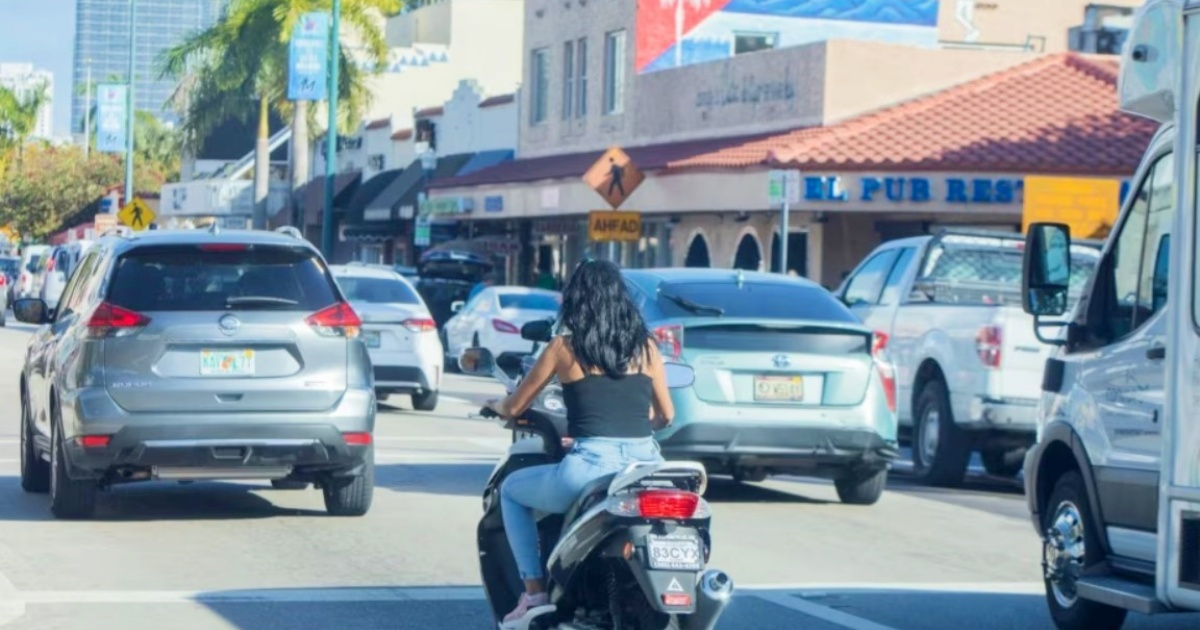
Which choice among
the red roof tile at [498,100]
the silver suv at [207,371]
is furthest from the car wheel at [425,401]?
the red roof tile at [498,100]

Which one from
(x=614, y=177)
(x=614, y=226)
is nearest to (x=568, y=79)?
(x=614, y=226)

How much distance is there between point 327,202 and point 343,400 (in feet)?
121

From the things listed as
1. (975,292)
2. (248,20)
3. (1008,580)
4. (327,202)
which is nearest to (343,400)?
(1008,580)

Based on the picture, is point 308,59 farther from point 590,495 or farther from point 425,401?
point 590,495

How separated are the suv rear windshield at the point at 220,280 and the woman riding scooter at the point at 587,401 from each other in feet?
15.9

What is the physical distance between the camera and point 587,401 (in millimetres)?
7613

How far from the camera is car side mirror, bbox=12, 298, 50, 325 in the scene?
14.3 meters

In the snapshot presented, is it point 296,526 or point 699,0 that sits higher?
Answer: point 699,0

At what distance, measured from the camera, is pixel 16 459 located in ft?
54.6

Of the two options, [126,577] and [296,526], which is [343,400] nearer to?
[296,526]

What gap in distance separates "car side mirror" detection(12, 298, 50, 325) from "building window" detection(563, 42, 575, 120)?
3133 cm

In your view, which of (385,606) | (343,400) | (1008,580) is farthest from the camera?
(343,400)

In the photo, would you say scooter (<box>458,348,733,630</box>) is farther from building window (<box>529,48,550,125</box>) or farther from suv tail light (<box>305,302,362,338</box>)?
building window (<box>529,48,550,125</box>)

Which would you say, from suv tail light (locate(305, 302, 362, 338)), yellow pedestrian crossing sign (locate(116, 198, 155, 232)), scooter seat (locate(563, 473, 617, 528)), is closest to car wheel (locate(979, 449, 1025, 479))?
suv tail light (locate(305, 302, 362, 338))
